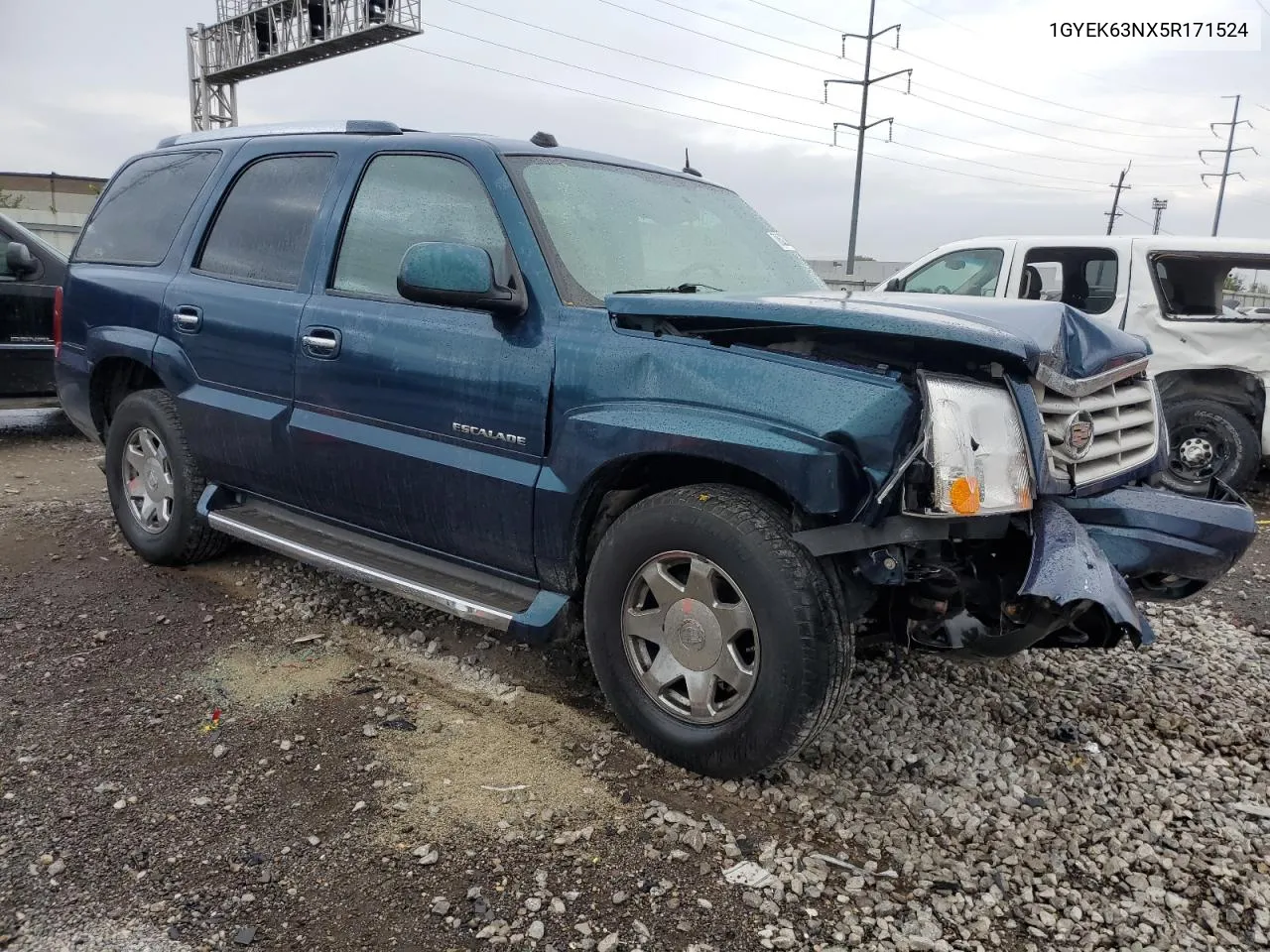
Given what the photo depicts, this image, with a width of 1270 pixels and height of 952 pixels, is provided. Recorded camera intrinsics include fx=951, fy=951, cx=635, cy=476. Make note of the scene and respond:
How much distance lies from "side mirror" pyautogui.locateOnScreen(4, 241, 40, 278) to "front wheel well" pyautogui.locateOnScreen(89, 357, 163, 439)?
127 inches

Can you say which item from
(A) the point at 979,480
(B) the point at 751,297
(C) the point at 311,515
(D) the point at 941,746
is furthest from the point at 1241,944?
(C) the point at 311,515

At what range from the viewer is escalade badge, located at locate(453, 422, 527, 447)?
3.03 metres

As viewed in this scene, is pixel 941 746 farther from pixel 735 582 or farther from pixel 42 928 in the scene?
pixel 42 928

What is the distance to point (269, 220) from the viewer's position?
3963 mm

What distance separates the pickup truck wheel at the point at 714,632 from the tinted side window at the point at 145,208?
288cm

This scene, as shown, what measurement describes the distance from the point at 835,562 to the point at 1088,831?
1038 millimetres

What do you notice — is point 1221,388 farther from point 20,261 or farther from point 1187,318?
point 20,261

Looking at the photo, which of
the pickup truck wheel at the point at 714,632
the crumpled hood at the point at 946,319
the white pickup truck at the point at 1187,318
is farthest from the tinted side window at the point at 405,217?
the white pickup truck at the point at 1187,318

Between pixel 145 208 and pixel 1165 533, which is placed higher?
pixel 145 208

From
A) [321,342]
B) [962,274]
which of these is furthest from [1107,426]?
[962,274]

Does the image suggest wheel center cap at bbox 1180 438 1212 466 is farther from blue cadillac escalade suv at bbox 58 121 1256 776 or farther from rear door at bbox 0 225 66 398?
rear door at bbox 0 225 66 398

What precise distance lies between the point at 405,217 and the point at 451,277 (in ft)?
2.34

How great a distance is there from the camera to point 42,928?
7.04 ft

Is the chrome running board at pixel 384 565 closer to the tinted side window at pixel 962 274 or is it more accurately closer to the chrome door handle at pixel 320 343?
the chrome door handle at pixel 320 343
